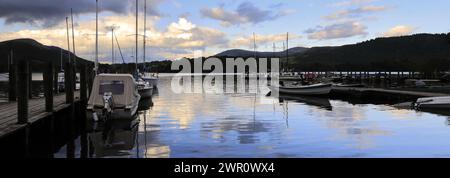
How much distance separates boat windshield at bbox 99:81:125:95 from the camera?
88.4ft

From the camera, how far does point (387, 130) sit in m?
24.1

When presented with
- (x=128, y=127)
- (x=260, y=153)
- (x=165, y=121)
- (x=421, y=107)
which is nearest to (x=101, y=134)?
(x=128, y=127)

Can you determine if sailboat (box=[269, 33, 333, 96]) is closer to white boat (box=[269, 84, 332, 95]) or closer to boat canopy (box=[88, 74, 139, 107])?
white boat (box=[269, 84, 332, 95])

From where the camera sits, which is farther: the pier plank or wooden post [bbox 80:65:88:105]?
wooden post [bbox 80:65:88:105]

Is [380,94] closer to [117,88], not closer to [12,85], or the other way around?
[117,88]

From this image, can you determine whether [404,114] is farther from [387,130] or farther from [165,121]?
[165,121]

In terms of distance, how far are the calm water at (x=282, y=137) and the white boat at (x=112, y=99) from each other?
4.14 ft

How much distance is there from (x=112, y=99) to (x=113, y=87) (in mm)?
1312

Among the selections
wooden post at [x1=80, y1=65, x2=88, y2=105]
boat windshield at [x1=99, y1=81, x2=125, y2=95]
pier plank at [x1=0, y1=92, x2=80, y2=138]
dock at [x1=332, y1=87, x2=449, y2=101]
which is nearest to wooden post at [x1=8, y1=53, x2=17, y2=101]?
wooden post at [x1=80, y1=65, x2=88, y2=105]

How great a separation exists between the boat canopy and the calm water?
5.32 ft

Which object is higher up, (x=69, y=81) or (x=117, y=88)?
(x=69, y=81)

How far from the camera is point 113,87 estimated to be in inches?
1073

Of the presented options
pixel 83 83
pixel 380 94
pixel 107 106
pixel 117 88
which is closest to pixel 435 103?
pixel 380 94
